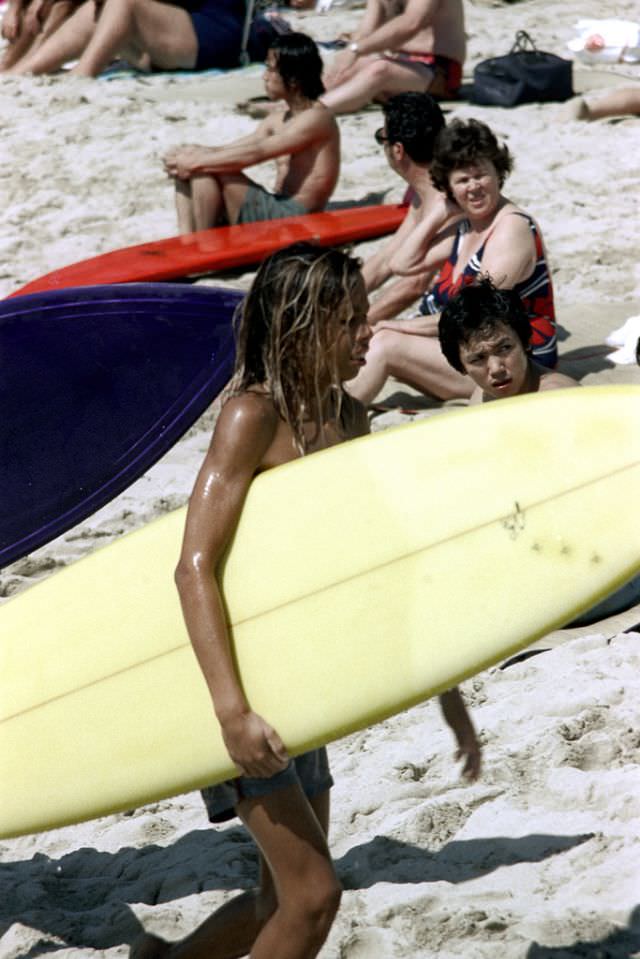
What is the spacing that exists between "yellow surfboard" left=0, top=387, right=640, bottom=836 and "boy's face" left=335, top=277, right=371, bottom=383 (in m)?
0.22

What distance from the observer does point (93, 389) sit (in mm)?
4066

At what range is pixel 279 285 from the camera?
2156mm

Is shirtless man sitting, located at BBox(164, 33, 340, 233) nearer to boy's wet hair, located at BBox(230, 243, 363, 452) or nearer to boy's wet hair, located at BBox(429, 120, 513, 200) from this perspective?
boy's wet hair, located at BBox(429, 120, 513, 200)

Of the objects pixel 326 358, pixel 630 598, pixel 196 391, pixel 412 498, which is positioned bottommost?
pixel 630 598

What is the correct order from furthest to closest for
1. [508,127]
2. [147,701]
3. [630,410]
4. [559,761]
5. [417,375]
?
1. [508,127]
2. [417,375]
3. [559,761]
4. [630,410]
5. [147,701]

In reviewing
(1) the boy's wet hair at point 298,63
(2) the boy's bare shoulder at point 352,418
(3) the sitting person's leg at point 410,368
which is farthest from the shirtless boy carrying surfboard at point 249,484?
(1) the boy's wet hair at point 298,63

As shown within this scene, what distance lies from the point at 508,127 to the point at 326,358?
550cm

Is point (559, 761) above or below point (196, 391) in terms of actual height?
below

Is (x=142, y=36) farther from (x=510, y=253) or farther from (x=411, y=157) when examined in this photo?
(x=510, y=253)

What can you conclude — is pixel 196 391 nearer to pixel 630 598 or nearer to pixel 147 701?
A: pixel 630 598

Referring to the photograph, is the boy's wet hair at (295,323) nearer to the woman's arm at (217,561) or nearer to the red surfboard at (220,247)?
the woman's arm at (217,561)

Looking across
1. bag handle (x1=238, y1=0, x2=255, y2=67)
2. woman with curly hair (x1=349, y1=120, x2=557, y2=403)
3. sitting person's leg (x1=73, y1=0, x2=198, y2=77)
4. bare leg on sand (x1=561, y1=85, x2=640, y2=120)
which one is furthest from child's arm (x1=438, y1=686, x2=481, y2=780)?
bag handle (x1=238, y1=0, x2=255, y2=67)

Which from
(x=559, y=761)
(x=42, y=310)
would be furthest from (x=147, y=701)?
(x=42, y=310)

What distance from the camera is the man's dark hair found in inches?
202
